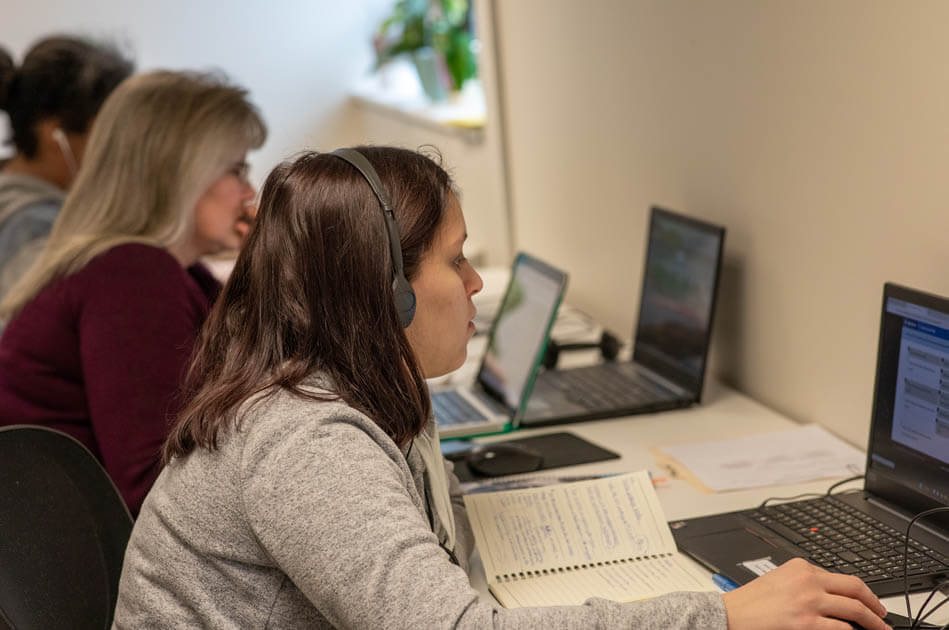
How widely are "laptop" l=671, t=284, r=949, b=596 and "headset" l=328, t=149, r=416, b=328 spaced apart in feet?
1.62

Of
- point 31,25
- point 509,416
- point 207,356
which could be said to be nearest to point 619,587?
point 207,356

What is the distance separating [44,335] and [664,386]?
112 cm

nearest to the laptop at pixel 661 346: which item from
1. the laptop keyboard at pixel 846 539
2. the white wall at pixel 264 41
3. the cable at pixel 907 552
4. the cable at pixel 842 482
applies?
the cable at pixel 842 482

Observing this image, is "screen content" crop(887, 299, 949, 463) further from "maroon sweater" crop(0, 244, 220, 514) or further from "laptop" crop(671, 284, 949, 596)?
"maroon sweater" crop(0, 244, 220, 514)

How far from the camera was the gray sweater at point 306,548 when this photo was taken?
2.94 ft

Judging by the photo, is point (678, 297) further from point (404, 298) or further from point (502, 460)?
point (404, 298)

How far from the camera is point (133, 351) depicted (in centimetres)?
164

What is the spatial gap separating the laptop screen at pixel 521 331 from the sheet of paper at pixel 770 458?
1.10 feet

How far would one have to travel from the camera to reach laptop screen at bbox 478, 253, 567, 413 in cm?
194

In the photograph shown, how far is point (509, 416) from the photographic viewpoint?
75.7 inches

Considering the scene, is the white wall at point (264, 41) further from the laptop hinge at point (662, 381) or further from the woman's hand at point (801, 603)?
the woman's hand at point (801, 603)

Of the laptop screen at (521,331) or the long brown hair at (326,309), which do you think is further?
the laptop screen at (521,331)

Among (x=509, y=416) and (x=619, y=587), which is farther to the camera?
(x=509, y=416)

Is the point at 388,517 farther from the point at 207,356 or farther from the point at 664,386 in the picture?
the point at 664,386
